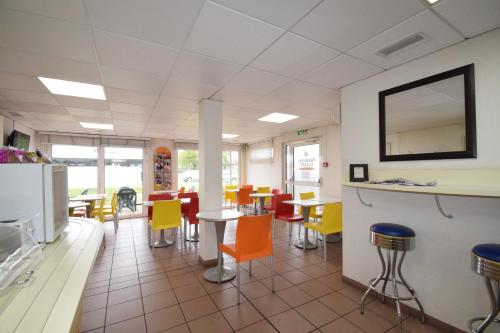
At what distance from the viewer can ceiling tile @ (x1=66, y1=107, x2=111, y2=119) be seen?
4.06 metres

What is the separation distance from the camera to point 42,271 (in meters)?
1.11

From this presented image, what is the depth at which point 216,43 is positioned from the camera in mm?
1977

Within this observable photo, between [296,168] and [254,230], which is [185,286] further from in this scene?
[296,168]

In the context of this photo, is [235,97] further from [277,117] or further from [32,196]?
[32,196]

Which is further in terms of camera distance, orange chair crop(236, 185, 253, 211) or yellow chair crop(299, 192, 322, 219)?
orange chair crop(236, 185, 253, 211)

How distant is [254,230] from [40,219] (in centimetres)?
183

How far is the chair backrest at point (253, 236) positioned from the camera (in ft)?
8.20

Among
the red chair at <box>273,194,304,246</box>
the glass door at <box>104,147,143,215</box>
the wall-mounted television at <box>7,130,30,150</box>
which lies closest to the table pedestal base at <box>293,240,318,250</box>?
the red chair at <box>273,194,304,246</box>

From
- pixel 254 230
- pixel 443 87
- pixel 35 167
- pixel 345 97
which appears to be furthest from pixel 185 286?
pixel 443 87

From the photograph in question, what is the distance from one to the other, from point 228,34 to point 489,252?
2.40 meters

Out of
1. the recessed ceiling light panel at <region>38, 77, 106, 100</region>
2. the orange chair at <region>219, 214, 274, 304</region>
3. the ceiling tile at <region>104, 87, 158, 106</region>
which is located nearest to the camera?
the orange chair at <region>219, 214, 274, 304</region>

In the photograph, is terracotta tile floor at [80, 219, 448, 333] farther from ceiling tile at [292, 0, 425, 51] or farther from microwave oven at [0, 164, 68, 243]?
ceiling tile at [292, 0, 425, 51]

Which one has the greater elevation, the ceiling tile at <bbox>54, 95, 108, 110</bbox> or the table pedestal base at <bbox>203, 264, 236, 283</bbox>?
the ceiling tile at <bbox>54, 95, 108, 110</bbox>

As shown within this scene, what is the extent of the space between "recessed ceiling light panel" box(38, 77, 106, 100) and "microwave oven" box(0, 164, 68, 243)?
6.46 ft
